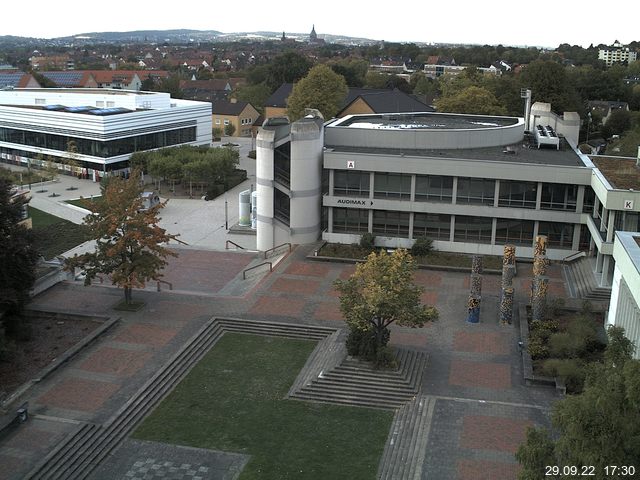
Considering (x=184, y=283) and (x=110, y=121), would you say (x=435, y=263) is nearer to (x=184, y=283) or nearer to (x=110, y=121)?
(x=184, y=283)

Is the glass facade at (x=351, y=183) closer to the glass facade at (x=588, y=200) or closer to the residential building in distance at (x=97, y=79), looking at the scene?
the glass facade at (x=588, y=200)

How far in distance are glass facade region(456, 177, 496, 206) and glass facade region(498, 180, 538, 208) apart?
58cm

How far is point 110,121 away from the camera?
68.8 metres

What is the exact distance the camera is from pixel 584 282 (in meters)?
37.9

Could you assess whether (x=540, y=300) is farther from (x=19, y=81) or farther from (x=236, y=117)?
(x=19, y=81)

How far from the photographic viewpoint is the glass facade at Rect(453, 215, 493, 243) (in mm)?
43188

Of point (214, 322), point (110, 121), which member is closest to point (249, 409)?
point (214, 322)

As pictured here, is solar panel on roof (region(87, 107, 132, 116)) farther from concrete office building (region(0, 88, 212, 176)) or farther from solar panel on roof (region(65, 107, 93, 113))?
solar panel on roof (region(65, 107, 93, 113))

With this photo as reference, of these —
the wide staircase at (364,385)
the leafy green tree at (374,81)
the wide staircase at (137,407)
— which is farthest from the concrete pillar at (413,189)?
the leafy green tree at (374,81)

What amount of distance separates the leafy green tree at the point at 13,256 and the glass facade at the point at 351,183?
19.2 metres

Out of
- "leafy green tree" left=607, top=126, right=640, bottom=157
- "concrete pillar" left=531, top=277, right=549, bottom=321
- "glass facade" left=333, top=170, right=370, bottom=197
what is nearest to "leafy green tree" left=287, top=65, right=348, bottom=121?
"leafy green tree" left=607, top=126, right=640, bottom=157

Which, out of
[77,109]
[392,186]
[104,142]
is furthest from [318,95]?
[392,186]

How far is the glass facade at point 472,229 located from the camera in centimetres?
4319

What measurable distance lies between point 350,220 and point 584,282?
14183 millimetres
